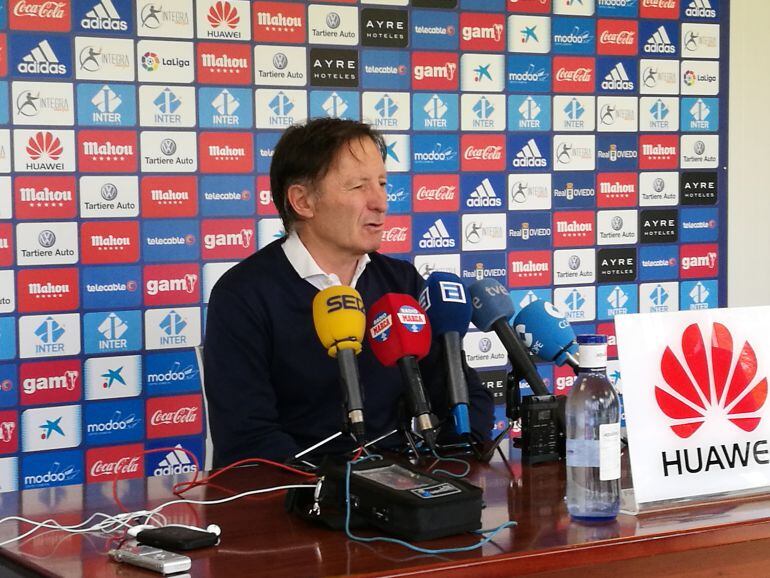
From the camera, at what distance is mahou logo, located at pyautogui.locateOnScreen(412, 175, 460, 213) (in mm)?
3728

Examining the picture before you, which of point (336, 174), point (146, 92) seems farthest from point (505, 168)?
point (336, 174)

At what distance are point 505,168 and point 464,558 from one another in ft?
8.82

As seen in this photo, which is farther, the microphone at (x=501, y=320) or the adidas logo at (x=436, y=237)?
the adidas logo at (x=436, y=237)

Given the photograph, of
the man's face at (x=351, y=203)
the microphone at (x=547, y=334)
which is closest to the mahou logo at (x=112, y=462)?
the man's face at (x=351, y=203)

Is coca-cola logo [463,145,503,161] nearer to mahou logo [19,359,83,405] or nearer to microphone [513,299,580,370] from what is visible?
mahou logo [19,359,83,405]

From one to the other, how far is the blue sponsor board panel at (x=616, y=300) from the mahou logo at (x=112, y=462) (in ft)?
5.73

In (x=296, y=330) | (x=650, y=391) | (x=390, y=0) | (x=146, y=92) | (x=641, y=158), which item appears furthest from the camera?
(x=641, y=158)

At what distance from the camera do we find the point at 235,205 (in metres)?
3.47

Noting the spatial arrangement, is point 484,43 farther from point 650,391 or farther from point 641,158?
point 650,391

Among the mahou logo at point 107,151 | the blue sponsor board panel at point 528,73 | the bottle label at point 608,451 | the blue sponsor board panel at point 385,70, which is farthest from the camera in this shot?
the blue sponsor board panel at point 528,73

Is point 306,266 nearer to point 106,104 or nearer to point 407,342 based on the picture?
point 407,342

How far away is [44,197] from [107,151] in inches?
9.2

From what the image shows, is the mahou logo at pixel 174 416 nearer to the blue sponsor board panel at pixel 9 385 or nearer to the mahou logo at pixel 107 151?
the blue sponsor board panel at pixel 9 385

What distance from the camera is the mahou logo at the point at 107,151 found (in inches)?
128
